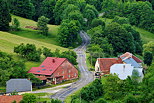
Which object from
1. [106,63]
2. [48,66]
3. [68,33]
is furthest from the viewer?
[68,33]

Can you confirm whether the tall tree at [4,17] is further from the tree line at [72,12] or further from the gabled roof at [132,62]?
the gabled roof at [132,62]

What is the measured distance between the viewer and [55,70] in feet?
280

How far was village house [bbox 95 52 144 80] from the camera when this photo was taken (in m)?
86.0

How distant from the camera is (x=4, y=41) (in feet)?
350

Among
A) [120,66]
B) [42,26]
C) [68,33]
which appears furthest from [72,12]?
[120,66]

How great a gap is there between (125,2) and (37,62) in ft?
345

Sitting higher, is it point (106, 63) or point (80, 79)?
point (106, 63)

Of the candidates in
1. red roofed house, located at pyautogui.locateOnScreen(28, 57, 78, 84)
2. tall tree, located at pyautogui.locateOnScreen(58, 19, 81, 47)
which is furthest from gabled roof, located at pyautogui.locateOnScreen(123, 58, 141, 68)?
tall tree, located at pyautogui.locateOnScreen(58, 19, 81, 47)

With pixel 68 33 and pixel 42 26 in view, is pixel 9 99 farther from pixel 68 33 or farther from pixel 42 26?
pixel 42 26

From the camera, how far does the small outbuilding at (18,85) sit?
74.6 metres

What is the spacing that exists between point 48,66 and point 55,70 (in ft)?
9.93

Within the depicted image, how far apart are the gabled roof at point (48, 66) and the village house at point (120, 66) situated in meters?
10.9

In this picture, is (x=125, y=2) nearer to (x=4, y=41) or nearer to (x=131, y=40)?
(x=131, y=40)

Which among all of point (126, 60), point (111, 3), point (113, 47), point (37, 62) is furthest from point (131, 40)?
point (111, 3)
